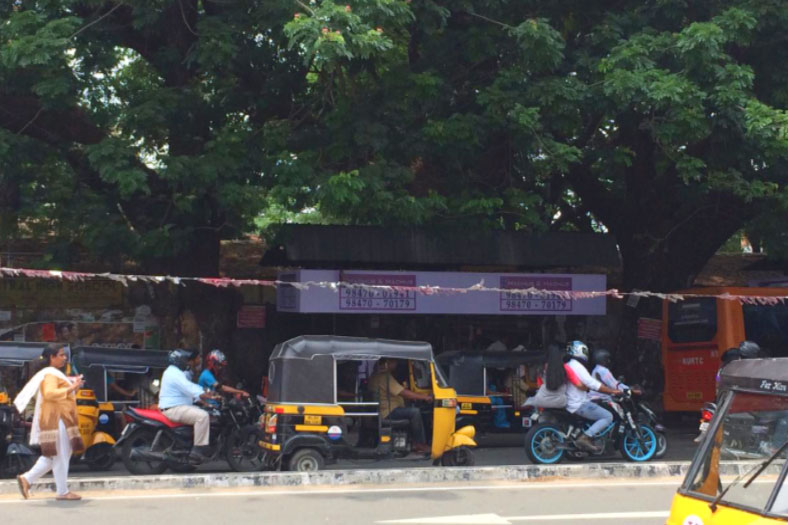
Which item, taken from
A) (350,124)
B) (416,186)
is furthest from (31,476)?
(416,186)

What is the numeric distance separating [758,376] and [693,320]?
12.9 m

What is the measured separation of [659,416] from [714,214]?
3.96 m

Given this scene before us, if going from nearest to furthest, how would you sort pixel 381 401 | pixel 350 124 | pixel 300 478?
pixel 300 478
pixel 381 401
pixel 350 124

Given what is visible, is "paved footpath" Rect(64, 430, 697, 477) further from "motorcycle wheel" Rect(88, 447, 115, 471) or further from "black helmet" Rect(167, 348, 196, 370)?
"black helmet" Rect(167, 348, 196, 370)

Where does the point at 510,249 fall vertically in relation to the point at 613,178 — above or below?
below

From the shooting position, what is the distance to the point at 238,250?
20.9m

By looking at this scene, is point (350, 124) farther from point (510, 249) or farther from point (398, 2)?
point (510, 249)

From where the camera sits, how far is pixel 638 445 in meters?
13.3

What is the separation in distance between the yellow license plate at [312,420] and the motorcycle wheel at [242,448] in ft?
3.72

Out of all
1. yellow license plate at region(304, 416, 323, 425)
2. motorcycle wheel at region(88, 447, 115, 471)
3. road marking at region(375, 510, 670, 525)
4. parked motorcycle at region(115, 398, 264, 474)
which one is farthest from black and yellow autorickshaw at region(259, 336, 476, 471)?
road marking at region(375, 510, 670, 525)

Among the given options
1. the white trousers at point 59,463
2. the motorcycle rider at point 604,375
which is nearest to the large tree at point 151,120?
the white trousers at point 59,463

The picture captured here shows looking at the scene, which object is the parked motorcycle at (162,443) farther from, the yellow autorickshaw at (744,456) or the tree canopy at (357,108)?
the yellow autorickshaw at (744,456)

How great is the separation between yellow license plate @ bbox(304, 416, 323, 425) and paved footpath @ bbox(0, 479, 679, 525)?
95 centimetres

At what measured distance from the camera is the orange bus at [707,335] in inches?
674
